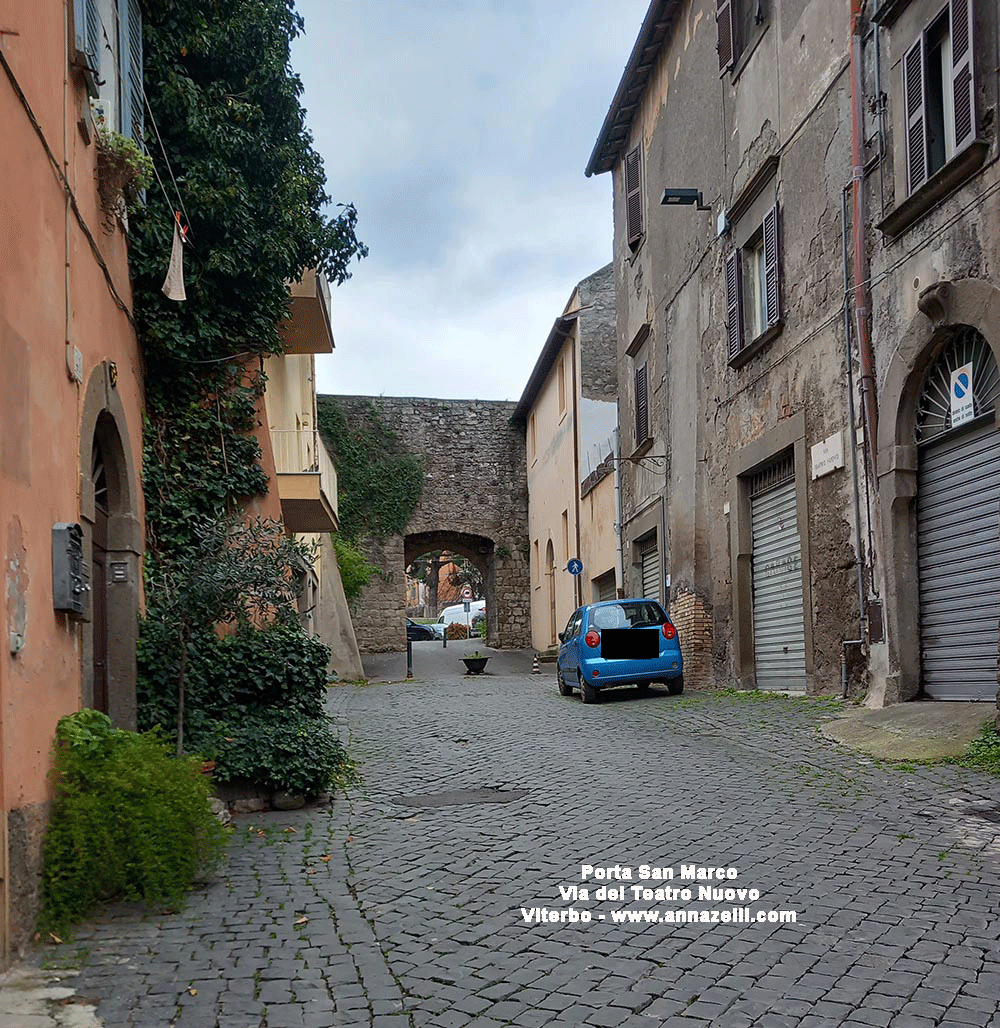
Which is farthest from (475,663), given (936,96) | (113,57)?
(113,57)

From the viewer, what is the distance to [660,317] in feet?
65.1

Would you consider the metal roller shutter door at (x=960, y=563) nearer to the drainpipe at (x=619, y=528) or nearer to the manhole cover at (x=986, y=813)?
the manhole cover at (x=986, y=813)

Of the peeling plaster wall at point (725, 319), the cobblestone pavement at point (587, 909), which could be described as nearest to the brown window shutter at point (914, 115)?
the peeling plaster wall at point (725, 319)

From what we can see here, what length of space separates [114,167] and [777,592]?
32.2 ft

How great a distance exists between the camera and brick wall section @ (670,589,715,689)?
665 inches

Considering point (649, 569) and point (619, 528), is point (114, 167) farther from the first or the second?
point (619, 528)

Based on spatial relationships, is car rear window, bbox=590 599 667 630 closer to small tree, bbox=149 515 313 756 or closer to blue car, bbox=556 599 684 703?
blue car, bbox=556 599 684 703

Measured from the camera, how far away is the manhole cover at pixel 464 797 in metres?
8.16

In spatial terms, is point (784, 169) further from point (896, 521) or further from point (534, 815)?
point (534, 815)

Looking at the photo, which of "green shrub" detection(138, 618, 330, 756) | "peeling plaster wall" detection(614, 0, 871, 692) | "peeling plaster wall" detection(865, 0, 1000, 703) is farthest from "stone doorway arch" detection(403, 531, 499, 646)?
"green shrub" detection(138, 618, 330, 756)

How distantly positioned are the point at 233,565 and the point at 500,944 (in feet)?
14.0

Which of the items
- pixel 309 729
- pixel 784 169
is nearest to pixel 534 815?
pixel 309 729

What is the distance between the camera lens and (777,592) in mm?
14562

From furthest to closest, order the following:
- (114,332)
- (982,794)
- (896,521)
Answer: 1. (896,521)
2. (114,332)
3. (982,794)
